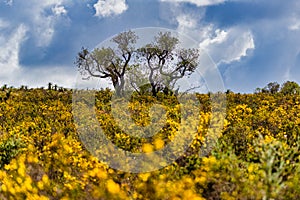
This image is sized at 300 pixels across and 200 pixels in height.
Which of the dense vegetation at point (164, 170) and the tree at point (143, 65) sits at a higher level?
the tree at point (143, 65)

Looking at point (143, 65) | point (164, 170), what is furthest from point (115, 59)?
point (164, 170)

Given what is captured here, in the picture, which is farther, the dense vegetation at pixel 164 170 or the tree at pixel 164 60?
the tree at pixel 164 60

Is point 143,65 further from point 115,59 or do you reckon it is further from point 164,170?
point 164,170

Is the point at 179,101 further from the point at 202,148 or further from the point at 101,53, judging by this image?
A: the point at 202,148

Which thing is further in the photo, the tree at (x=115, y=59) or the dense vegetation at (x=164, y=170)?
the tree at (x=115, y=59)

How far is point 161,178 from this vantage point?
21.5 ft

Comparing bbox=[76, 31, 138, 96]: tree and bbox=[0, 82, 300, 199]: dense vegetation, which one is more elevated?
bbox=[76, 31, 138, 96]: tree

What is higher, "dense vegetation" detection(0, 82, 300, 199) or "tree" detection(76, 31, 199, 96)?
"tree" detection(76, 31, 199, 96)

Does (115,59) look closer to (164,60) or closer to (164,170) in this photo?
(164,60)

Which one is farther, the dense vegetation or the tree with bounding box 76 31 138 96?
the tree with bounding box 76 31 138 96

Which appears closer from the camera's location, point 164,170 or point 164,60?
point 164,170

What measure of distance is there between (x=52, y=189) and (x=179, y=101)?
17.2m

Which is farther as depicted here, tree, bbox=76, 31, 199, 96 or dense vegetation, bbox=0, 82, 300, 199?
tree, bbox=76, 31, 199, 96

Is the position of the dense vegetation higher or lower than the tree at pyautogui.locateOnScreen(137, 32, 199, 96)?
lower
